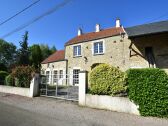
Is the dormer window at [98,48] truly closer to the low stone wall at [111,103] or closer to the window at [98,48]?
the window at [98,48]

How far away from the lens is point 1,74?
2019 cm

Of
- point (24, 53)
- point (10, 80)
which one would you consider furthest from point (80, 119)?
point (24, 53)

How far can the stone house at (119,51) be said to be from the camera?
14062 mm

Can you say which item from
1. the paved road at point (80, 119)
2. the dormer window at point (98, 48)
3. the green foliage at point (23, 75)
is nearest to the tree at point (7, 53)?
the dormer window at point (98, 48)

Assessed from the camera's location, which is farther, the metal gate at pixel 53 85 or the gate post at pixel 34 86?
the gate post at pixel 34 86

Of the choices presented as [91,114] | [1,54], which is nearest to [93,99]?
[91,114]

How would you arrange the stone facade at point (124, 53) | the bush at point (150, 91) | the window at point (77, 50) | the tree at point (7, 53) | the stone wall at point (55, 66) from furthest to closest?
the tree at point (7, 53), the stone wall at point (55, 66), the window at point (77, 50), the stone facade at point (124, 53), the bush at point (150, 91)

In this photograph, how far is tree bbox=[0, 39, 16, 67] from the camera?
208 feet

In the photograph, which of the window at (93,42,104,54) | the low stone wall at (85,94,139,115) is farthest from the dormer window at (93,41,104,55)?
the low stone wall at (85,94,139,115)

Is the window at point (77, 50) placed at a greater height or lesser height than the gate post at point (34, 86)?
greater

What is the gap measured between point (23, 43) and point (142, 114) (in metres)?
40.2

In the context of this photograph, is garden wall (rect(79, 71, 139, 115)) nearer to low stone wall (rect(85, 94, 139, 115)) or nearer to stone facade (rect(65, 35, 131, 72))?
low stone wall (rect(85, 94, 139, 115))

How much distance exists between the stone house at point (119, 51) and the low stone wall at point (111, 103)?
9.23ft

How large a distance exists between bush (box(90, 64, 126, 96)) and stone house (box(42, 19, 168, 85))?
103 inches
